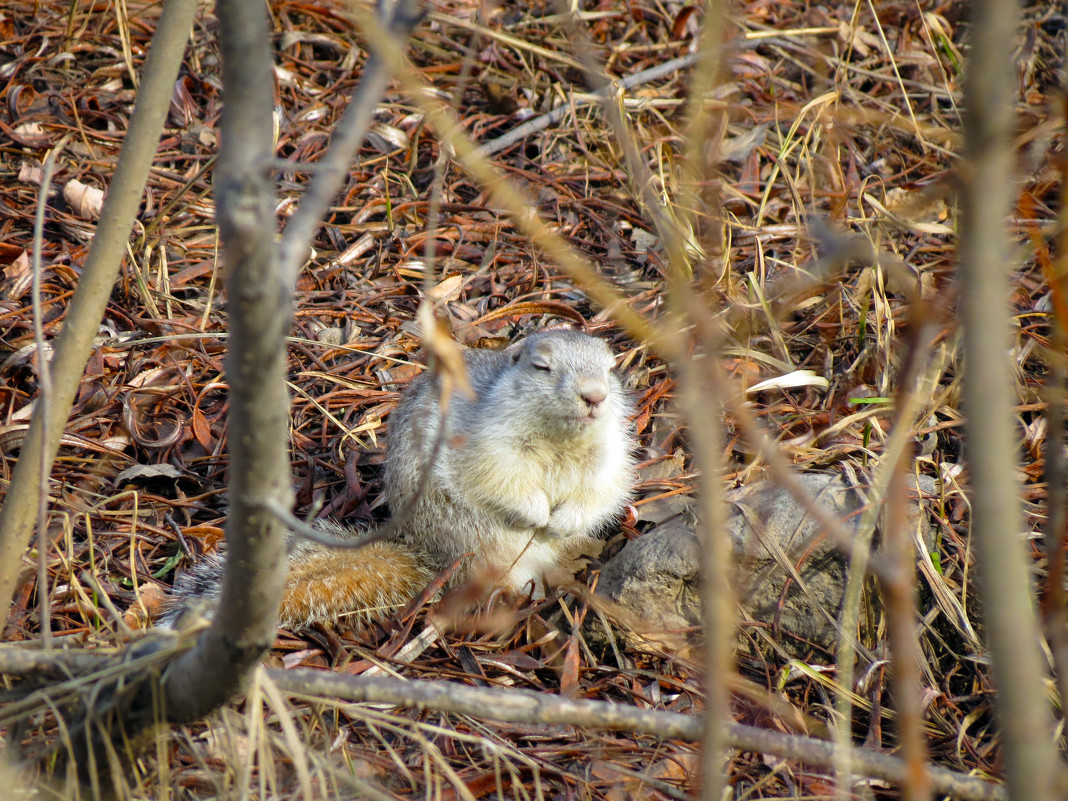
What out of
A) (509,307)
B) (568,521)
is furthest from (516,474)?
(509,307)

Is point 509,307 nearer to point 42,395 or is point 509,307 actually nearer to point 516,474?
point 516,474

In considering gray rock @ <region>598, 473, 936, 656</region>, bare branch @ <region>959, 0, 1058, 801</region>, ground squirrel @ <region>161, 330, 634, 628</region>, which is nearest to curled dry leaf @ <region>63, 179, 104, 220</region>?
ground squirrel @ <region>161, 330, 634, 628</region>

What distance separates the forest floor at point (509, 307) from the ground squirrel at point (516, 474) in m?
0.24

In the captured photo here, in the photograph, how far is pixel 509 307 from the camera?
183 inches

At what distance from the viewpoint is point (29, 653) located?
1.81 meters

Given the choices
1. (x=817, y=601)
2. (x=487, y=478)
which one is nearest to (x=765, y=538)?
(x=817, y=601)

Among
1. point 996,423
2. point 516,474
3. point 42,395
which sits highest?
point 996,423

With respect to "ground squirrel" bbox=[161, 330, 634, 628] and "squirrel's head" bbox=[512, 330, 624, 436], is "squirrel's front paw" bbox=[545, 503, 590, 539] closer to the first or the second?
"ground squirrel" bbox=[161, 330, 634, 628]

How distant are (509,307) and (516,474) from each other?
1207 millimetres

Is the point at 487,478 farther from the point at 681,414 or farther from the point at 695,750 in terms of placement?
the point at 695,750

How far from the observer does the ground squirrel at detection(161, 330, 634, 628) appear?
3.54 metres

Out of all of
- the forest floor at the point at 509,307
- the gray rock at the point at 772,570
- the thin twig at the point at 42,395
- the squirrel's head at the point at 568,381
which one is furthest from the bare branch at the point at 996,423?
the squirrel's head at the point at 568,381

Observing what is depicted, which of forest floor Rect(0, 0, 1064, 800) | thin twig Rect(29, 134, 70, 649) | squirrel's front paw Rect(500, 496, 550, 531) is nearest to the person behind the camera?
thin twig Rect(29, 134, 70, 649)

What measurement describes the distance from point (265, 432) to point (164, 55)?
128cm
